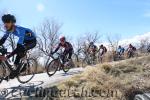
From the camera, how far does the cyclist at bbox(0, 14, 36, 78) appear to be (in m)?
11.1

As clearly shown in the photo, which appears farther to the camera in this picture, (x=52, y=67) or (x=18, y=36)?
(x=52, y=67)

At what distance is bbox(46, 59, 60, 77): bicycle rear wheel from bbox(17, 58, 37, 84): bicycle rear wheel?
2161 mm

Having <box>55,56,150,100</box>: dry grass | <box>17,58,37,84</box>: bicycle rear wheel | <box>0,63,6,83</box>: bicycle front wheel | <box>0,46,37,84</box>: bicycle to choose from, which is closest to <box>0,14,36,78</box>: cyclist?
<box>0,46,37,84</box>: bicycle

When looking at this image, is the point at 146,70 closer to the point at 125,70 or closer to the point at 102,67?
the point at 125,70

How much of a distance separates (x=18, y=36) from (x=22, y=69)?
1262mm

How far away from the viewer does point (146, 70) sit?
13.1 metres

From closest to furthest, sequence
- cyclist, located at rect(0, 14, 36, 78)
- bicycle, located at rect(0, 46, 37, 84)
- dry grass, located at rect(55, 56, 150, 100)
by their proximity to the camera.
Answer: dry grass, located at rect(55, 56, 150, 100) → cyclist, located at rect(0, 14, 36, 78) → bicycle, located at rect(0, 46, 37, 84)

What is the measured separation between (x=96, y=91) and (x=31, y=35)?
2.90 meters

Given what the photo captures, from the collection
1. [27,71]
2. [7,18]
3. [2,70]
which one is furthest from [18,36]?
[27,71]

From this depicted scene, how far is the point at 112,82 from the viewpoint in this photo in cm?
1090

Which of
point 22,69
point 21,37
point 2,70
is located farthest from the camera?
point 22,69

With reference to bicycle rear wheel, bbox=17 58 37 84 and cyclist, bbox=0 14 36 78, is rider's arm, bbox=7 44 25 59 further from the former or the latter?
bicycle rear wheel, bbox=17 58 37 84

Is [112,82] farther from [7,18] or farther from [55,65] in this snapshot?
[55,65]

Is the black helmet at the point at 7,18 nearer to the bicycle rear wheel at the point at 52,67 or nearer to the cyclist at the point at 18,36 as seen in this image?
the cyclist at the point at 18,36
